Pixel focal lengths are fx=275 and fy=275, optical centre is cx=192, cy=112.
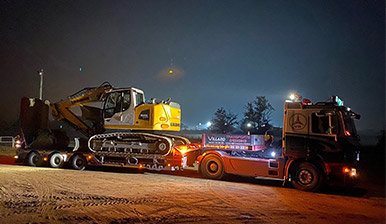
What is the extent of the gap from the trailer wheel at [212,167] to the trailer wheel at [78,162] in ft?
18.9

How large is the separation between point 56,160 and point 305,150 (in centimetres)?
1121

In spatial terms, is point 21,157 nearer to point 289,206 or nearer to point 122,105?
point 122,105

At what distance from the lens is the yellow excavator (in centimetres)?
1166

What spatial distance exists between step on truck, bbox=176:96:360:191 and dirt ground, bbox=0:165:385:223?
599mm

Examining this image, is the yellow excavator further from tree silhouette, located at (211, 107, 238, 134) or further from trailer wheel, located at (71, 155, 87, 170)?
tree silhouette, located at (211, 107, 238, 134)

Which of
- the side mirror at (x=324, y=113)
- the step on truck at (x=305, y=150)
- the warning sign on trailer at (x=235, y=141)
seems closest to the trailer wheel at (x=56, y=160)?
the warning sign on trailer at (x=235, y=141)

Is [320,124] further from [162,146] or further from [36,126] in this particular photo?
[36,126]

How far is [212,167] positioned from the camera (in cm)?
1102

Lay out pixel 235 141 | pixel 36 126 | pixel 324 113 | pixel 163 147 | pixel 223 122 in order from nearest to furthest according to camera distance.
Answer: pixel 324 113 → pixel 235 141 → pixel 163 147 → pixel 36 126 → pixel 223 122

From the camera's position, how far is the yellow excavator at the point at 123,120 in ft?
38.3

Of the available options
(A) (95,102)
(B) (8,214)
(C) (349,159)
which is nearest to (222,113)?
(A) (95,102)

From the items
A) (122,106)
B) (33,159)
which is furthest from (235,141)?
(33,159)

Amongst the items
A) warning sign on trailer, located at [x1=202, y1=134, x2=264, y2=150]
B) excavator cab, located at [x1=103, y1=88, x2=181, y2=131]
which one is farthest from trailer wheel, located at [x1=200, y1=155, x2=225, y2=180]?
excavator cab, located at [x1=103, y1=88, x2=181, y2=131]

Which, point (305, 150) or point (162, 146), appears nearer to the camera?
point (305, 150)
